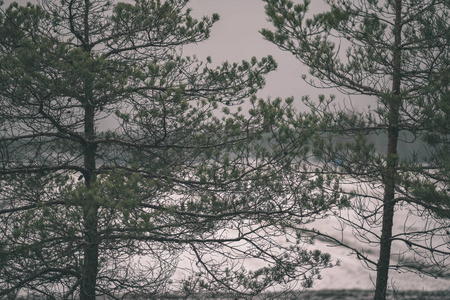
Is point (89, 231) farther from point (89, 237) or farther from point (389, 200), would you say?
point (389, 200)

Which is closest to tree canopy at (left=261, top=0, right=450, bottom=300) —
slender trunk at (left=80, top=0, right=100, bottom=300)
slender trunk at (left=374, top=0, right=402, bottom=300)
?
slender trunk at (left=374, top=0, right=402, bottom=300)

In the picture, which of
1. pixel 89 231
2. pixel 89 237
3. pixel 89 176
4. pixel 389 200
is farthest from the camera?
pixel 389 200

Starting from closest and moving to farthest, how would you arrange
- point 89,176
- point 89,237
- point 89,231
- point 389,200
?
point 89,231 → point 89,237 → point 89,176 → point 389,200

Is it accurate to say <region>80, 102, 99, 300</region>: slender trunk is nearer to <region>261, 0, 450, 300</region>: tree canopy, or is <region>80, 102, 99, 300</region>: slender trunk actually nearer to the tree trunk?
the tree trunk

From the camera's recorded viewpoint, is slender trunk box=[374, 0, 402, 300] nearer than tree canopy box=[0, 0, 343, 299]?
No

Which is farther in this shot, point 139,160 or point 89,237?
point 139,160

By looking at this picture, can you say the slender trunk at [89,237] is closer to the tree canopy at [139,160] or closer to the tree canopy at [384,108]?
the tree canopy at [139,160]

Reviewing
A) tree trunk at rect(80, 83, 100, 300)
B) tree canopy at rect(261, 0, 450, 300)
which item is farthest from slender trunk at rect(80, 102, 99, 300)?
tree canopy at rect(261, 0, 450, 300)

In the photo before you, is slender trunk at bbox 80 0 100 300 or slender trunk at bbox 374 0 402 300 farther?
slender trunk at bbox 374 0 402 300

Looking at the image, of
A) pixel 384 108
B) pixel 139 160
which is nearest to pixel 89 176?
pixel 139 160

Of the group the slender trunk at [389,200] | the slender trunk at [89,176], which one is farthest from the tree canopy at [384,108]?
the slender trunk at [89,176]

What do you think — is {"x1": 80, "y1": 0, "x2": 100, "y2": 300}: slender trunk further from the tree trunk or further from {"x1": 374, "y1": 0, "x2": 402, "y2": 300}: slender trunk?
{"x1": 374, "y1": 0, "x2": 402, "y2": 300}: slender trunk

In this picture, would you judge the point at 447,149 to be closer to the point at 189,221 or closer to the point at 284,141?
the point at 284,141

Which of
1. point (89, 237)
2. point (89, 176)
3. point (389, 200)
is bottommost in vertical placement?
point (89, 237)
